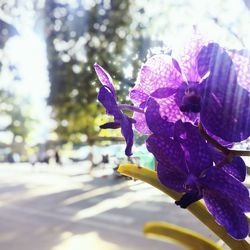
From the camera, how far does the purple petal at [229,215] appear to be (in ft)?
0.98

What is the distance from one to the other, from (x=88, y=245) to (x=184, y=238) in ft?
10.5

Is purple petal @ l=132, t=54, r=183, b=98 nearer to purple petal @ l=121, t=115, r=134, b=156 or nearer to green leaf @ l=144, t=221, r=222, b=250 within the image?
purple petal @ l=121, t=115, r=134, b=156

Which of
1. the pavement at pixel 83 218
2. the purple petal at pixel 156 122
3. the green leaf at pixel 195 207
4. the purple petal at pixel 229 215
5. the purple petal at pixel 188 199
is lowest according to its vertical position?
the pavement at pixel 83 218

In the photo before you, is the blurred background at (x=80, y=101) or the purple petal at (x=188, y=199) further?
the blurred background at (x=80, y=101)

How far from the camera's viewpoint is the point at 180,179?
1.04 feet

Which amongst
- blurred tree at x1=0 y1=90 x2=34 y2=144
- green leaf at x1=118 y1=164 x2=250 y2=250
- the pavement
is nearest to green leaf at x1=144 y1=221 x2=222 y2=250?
green leaf at x1=118 y1=164 x2=250 y2=250

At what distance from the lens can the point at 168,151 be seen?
306mm

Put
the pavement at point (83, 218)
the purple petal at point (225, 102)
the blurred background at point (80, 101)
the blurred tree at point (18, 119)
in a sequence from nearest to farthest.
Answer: the purple petal at point (225, 102)
the blurred background at point (80, 101)
the pavement at point (83, 218)
the blurred tree at point (18, 119)

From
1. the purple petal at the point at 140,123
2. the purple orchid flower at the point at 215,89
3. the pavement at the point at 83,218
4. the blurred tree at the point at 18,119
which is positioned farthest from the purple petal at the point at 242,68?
the blurred tree at the point at 18,119

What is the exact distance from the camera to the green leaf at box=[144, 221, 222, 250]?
48 centimetres

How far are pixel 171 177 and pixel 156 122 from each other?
0.04m

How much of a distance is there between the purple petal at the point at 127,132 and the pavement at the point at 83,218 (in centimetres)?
202

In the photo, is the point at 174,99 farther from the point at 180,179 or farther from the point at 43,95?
the point at 43,95

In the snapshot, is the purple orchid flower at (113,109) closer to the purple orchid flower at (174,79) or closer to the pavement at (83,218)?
the purple orchid flower at (174,79)
